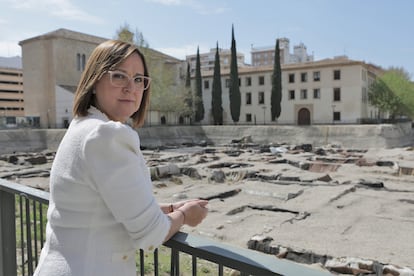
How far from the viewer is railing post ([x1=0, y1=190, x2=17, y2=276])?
3.17 m

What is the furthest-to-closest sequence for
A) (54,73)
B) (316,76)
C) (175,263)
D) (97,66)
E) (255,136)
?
(316,76) < (54,73) < (255,136) < (175,263) < (97,66)

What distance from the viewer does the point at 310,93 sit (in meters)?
57.2

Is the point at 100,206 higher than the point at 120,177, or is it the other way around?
the point at 120,177

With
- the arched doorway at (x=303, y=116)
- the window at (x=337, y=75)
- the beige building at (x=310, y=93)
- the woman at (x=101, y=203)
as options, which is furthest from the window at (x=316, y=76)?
the woman at (x=101, y=203)

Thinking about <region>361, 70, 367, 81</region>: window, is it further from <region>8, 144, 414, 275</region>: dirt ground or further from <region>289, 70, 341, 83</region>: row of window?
<region>8, 144, 414, 275</region>: dirt ground

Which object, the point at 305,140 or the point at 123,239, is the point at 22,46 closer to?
the point at 305,140

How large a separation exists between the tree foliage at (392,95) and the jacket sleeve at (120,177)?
57242mm

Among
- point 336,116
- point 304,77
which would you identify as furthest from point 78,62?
point 336,116

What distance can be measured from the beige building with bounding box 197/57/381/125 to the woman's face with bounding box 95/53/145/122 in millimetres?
55059

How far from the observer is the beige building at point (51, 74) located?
52000 millimetres

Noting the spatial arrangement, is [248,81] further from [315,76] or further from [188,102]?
[188,102]

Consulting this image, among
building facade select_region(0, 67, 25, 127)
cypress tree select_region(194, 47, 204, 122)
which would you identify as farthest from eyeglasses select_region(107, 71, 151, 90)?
building facade select_region(0, 67, 25, 127)

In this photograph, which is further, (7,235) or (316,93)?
(316,93)

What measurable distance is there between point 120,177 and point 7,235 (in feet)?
7.48
